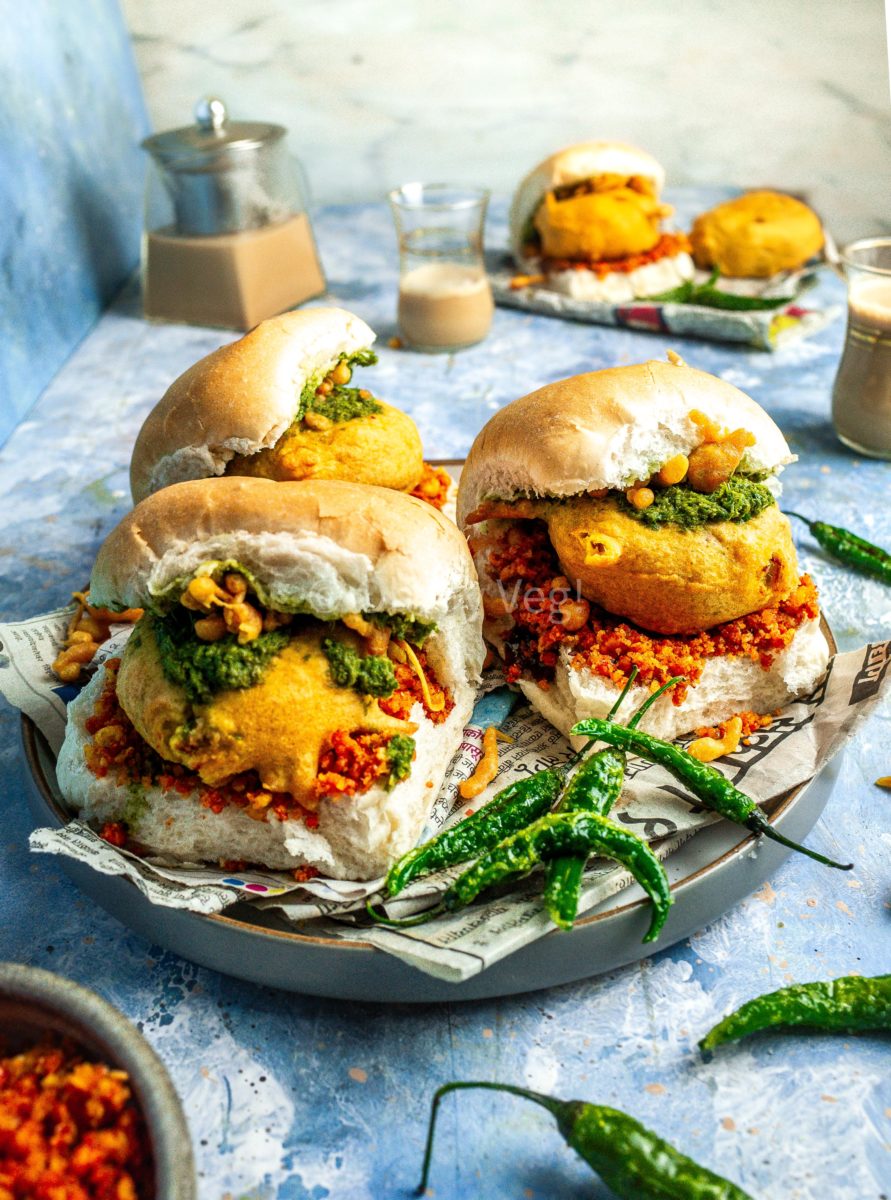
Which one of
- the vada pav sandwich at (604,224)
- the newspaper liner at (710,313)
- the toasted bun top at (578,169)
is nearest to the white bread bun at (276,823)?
the newspaper liner at (710,313)

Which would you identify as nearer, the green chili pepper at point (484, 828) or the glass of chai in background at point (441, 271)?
the green chili pepper at point (484, 828)

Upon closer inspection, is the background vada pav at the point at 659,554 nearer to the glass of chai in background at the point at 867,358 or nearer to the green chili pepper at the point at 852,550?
the green chili pepper at the point at 852,550

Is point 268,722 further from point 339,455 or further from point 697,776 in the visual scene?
point 339,455

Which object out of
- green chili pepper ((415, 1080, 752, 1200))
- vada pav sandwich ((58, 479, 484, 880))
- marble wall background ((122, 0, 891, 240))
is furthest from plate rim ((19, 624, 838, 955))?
marble wall background ((122, 0, 891, 240))

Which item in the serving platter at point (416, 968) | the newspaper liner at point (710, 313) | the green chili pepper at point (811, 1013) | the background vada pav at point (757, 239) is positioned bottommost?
the newspaper liner at point (710, 313)

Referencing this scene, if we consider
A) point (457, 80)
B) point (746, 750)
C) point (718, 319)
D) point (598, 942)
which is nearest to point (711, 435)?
point (746, 750)

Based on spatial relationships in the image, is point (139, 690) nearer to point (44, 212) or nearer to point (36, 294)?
point (36, 294)

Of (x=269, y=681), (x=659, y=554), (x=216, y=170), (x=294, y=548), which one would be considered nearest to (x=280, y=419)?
(x=294, y=548)
